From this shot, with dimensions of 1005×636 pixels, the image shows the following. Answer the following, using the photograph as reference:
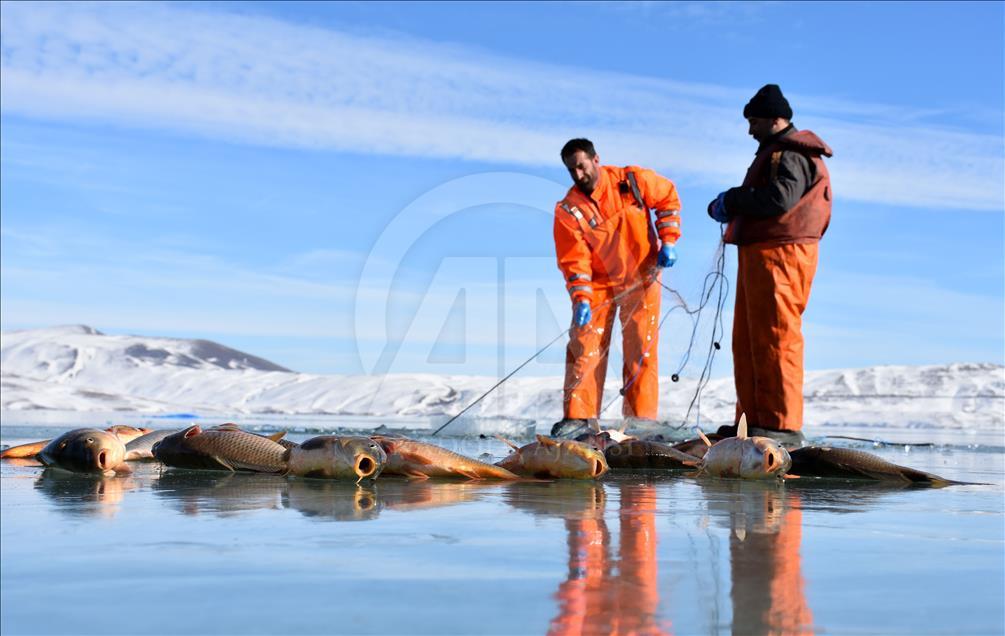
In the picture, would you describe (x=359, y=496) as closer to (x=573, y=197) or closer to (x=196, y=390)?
(x=573, y=197)

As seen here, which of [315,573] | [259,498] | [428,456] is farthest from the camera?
[428,456]

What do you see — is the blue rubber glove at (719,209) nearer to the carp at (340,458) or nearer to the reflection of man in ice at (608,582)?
the carp at (340,458)

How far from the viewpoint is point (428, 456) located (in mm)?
4934

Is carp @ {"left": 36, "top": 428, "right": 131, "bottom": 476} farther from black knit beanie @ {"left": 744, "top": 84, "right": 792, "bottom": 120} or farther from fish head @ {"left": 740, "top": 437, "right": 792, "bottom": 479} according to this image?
black knit beanie @ {"left": 744, "top": 84, "right": 792, "bottom": 120}

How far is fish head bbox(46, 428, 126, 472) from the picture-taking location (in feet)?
16.0

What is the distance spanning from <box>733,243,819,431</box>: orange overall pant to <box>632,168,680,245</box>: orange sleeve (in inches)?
80.5

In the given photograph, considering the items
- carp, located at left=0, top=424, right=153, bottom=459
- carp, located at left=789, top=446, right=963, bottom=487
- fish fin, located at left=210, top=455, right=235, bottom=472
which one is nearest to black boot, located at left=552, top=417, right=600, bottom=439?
carp, located at left=789, top=446, right=963, bottom=487

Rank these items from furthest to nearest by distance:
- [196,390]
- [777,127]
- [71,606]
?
[196,390]
[777,127]
[71,606]

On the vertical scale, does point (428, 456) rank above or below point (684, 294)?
below

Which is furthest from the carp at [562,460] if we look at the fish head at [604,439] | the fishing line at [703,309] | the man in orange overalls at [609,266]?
the man in orange overalls at [609,266]

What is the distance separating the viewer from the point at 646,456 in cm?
632

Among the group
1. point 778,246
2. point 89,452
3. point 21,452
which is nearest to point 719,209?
point 778,246

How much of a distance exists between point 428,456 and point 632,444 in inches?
72.1

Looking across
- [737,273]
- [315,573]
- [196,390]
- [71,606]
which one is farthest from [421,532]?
[196,390]
